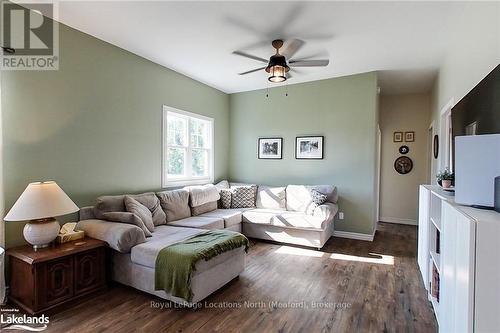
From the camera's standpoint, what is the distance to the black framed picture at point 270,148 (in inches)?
209

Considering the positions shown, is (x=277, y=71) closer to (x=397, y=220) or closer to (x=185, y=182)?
(x=185, y=182)

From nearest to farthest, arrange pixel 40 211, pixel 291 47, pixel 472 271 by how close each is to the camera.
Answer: pixel 472 271 < pixel 40 211 < pixel 291 47

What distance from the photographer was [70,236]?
2615mm

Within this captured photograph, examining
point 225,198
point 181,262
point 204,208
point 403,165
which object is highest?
point 403,165

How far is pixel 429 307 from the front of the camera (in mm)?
2426

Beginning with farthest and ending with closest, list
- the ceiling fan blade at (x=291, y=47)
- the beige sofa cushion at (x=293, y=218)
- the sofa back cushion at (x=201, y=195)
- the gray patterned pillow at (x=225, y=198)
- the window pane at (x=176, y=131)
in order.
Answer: the gray patterned pillow at (x=225, y=198) < the window pane at (x=176, y=131) < the sofa back cushion at (x=201, y=195) < the beige sofa cushion at (x=293, y=218) < the ceiling fan blade at (x=291, y=47)

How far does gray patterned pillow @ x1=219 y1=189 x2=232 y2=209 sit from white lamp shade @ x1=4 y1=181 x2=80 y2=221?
8.98 feet

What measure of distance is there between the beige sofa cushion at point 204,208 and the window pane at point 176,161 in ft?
2.46

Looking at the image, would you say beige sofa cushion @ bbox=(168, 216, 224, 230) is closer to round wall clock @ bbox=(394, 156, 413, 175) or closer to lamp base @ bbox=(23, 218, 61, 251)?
lamp base @ bbox=(23, 218, 61, 251)

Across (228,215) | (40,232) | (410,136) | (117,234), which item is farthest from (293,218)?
(410,136)

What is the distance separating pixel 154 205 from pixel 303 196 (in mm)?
2474

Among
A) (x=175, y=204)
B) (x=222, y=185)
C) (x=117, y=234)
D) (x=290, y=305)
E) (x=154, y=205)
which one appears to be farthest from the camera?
(x=222, y=185)

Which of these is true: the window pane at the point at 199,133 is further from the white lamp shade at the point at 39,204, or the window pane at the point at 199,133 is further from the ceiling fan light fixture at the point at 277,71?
the white lamp shade at the point at 39,204

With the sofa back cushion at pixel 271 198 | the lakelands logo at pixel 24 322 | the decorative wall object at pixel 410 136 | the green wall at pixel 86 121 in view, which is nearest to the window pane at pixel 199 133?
the green wall at pixel 86 121
